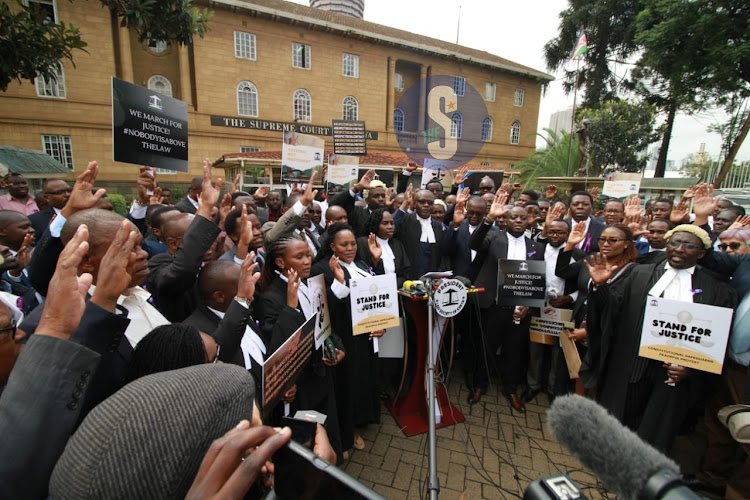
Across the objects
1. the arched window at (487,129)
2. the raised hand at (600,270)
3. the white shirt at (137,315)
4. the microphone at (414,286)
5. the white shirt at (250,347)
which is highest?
the arched window at (487,129)

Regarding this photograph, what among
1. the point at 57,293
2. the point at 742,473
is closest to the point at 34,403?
the point at 57,293

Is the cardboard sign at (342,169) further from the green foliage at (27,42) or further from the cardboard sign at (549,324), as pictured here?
the cardboard sign at (549,324)

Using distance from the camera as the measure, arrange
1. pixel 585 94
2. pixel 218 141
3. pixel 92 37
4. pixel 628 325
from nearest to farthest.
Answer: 1. pixel 628 325
2. pixel 92 37
3. pixel 218 141
4. pixel 585 94

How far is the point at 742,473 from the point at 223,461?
3.73 m

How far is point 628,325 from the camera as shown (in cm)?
298

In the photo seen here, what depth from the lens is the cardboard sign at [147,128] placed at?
340cm

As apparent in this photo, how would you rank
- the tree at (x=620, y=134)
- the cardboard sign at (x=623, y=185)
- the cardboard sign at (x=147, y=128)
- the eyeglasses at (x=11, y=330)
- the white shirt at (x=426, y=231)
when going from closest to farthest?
the eyeglasses at (x=11, y=330) → the cardboard sign at (x=147, y=128) → the white shirt at (x=426, y=231) → the cardboard sign at (x=623, y=185) → the tree at (x=620, y=134)

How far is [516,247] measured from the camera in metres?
4.01

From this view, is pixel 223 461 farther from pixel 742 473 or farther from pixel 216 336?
pixel 742 473

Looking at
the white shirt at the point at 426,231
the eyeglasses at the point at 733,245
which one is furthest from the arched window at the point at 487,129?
the eyeglasses at the point at 733,245

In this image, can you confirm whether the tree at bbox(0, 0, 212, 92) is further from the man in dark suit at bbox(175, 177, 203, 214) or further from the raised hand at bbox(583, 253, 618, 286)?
the raised hand at bbox(583, 253, 618, 286)

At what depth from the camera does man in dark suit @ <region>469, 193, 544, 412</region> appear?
3.96 metres

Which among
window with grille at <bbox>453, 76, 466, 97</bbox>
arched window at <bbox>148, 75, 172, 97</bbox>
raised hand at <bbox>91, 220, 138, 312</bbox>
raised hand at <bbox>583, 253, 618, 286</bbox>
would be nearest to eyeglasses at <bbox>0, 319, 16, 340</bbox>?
raised hand at <bbox>91, 220, 138, 312</bbox>

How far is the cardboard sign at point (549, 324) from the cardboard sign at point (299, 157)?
4060 mm
